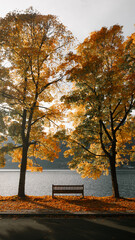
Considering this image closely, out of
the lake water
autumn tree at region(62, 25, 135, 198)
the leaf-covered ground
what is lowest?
the lake water

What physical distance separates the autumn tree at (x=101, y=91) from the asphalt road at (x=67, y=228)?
6512 millimetres

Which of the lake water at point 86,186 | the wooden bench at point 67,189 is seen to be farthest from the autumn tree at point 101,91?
the lake water at point 86,186

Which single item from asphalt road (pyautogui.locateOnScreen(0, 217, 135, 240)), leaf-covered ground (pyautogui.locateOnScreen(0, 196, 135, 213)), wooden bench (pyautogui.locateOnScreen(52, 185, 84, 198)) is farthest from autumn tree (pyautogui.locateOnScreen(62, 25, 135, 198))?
asphalt road (pyautogui.locateOnScreen(0, 217, 135, 240))

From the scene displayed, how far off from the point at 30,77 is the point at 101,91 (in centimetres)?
683

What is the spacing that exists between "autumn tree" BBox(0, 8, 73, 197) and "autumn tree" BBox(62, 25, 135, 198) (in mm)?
2046

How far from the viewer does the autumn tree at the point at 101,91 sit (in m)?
12.0

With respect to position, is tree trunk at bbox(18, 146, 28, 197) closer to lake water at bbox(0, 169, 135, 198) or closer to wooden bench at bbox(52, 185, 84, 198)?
wooden bench at bbox(52, 185, 84, 198)

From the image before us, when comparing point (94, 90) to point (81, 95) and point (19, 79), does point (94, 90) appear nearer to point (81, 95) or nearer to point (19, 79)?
point (81, 95)

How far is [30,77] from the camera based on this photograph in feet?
49.7

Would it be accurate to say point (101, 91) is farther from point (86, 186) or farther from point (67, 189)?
point (86, 186)

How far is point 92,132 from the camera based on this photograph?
45.0 ft

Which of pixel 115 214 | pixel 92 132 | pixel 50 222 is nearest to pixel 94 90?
pixel 92 132

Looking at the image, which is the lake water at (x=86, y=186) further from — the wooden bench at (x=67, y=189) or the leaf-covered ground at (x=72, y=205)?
the leaf-covered ground at (x=72, y=205)

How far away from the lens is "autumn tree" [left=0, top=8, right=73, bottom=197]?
1295 centimetres
